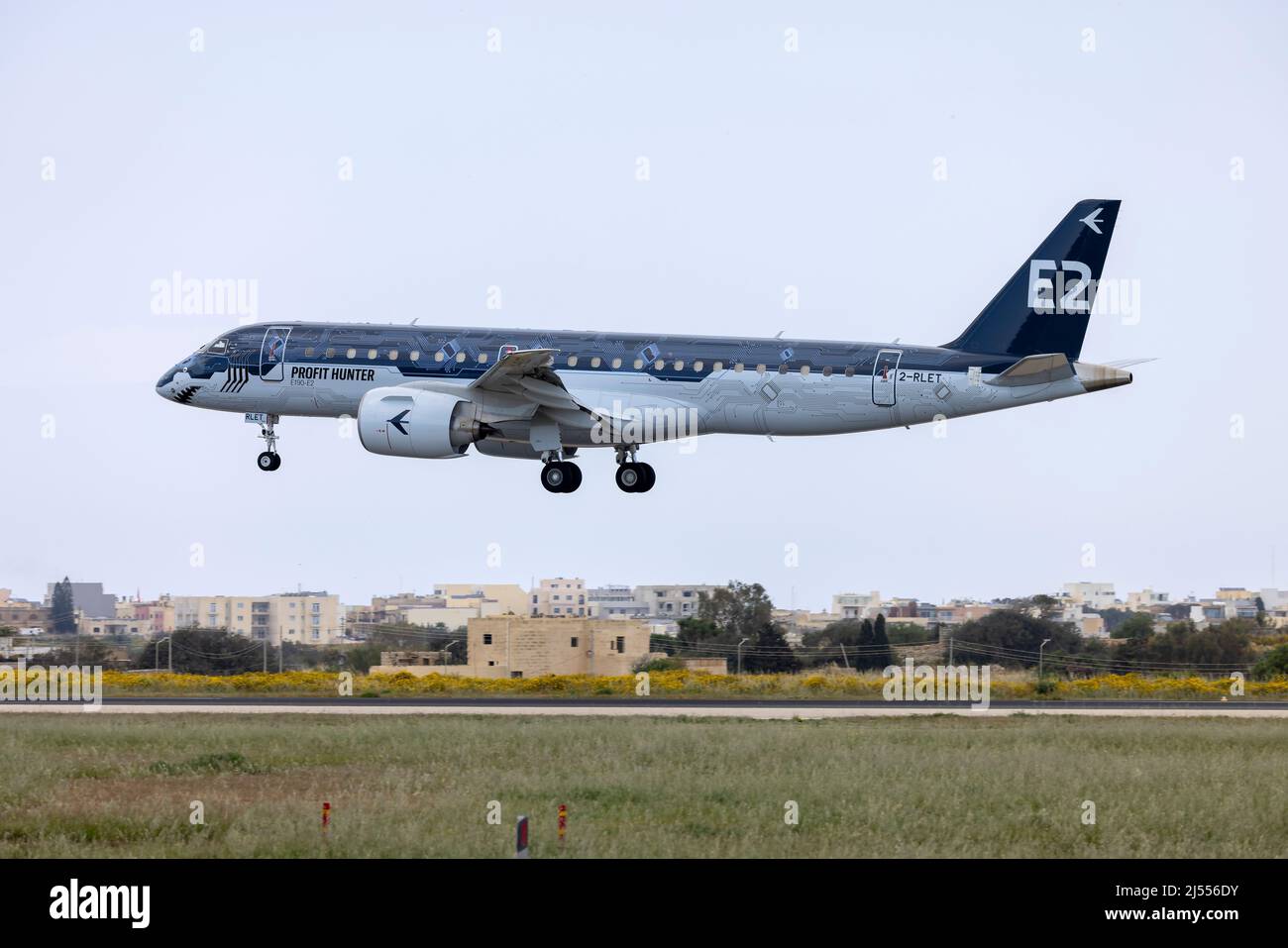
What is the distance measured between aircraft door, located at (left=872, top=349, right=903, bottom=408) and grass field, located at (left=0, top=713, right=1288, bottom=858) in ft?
28.1

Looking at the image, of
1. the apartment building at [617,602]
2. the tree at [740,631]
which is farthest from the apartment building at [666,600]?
the tree at [740,631]

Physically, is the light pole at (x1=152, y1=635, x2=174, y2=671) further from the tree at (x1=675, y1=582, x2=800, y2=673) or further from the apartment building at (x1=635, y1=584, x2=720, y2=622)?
the apartment building at (x1=635, y1=584, x2=720, y2=622)

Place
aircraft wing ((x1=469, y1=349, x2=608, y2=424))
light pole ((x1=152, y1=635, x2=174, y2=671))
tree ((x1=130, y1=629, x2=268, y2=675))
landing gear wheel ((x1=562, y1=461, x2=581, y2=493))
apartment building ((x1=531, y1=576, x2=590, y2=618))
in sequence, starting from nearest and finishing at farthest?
1. aircraft wing ((x1=469, y1=349, x2=608, y2=424))
2. landing gear wheel ((x1=562, y1=461, x2=581, y2=493))
3. light pole ((x1=152, y1=635, x2=174, y2=671))
4. tree ((x1=130, y1=629, x2=268, y2=675))
5. apartment building ((x1=531, y1=576, x2=590, y2=618))

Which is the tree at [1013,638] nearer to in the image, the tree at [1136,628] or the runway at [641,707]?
the tree at [1136,628]

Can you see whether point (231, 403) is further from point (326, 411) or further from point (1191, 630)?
point (1191, 630)

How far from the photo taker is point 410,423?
41969mm

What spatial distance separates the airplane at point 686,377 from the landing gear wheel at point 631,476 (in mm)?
1443

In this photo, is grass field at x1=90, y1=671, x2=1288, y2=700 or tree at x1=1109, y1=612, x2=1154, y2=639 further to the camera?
tree at x1=1109, y1=612, x2=1154, y2=639

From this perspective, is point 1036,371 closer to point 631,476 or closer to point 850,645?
point 631,476

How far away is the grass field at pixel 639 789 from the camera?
72.4 feet

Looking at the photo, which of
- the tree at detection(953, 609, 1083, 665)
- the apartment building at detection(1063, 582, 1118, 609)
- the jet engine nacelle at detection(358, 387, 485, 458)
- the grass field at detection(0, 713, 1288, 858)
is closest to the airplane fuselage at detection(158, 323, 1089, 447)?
the jet engine nacelle at detection(358, 387, 485, 458)

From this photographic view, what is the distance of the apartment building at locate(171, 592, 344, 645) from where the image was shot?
7862 centimetres

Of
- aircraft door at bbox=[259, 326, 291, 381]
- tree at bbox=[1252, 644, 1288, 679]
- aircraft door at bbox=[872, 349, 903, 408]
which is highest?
aircraft door at bbox=[259, 326, 291, 381]
